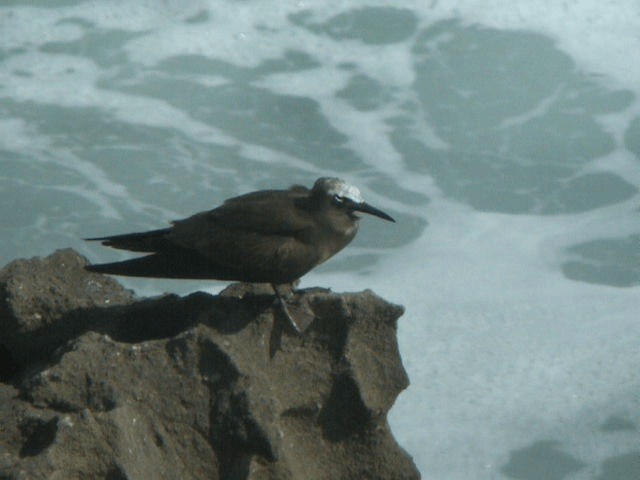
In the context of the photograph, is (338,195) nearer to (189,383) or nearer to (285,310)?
(285,310)

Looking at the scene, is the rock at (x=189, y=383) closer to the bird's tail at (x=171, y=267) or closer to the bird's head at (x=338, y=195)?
the bird's tail at (x=171, y=267)

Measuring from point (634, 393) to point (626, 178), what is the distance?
19.6 ft

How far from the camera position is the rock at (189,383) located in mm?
3975

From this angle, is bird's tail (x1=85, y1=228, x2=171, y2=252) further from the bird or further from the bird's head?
the bird's head

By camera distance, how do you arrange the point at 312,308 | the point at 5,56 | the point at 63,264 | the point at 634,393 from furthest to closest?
1. the point at 634,393
2. the point at 5,56
3. the point at 63,264
4. the point at 312,308

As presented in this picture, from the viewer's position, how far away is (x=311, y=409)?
15.9ft

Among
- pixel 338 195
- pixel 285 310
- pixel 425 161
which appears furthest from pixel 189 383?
pixel 425 161

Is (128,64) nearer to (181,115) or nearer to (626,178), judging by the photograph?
(181,115)

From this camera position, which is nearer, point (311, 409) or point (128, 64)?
point (311, 409)

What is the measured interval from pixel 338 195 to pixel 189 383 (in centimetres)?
138

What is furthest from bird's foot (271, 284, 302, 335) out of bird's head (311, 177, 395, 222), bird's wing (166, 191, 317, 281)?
bird's head (311, 177, 395, 222)

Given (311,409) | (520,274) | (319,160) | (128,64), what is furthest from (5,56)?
(311,409)

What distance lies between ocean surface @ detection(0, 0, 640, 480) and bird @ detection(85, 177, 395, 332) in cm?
1158

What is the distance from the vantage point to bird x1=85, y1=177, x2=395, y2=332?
4949 mm
